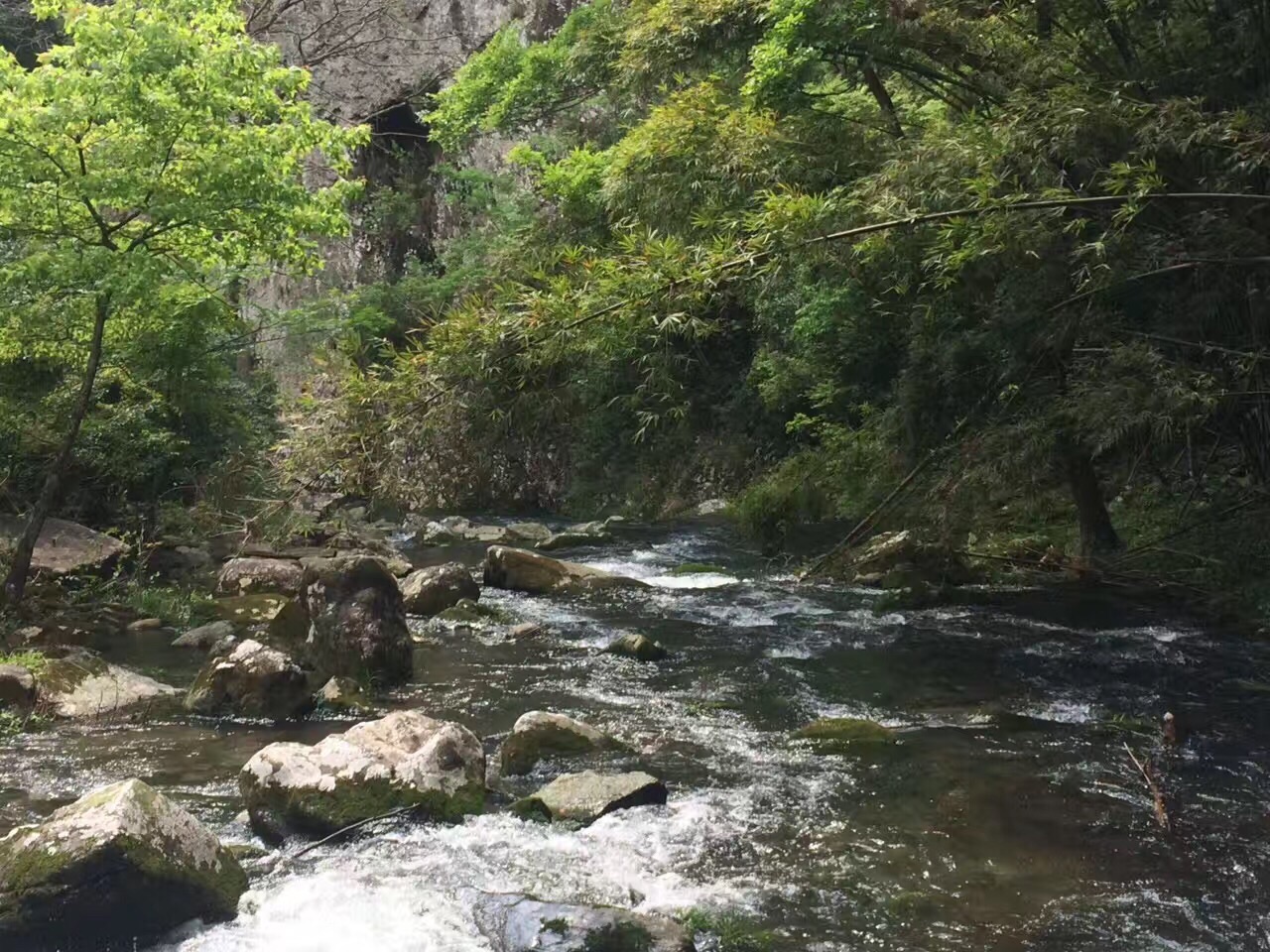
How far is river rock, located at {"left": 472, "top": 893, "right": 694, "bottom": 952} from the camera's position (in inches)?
168

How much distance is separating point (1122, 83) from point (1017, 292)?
176 centimetres

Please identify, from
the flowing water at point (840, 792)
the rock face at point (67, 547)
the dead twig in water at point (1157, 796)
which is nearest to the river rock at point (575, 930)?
the flowing water at point (840, 792)

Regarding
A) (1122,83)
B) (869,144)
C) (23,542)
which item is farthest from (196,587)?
(1122,83)

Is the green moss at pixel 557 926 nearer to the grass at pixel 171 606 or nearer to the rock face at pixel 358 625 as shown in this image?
the rock face at pixel 358 625

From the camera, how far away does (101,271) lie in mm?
10008

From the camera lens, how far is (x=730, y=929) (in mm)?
4566

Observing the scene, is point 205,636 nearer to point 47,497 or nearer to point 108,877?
point 47,497

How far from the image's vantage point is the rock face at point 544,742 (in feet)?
22.2

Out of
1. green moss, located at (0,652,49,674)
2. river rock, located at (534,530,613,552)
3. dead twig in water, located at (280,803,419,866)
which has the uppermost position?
green moss, located at (0,652,49,674)

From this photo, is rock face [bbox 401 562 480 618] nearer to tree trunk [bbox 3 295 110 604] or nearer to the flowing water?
the flowing water

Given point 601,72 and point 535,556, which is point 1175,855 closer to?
point 535,556

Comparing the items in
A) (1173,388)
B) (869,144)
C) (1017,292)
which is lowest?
(1173,388)

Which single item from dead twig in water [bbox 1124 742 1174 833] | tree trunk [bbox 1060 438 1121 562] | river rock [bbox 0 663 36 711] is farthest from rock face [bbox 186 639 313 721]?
tree trunk [bbox 1060 438 1121 562]

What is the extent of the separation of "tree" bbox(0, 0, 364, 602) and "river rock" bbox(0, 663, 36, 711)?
8.62ft
